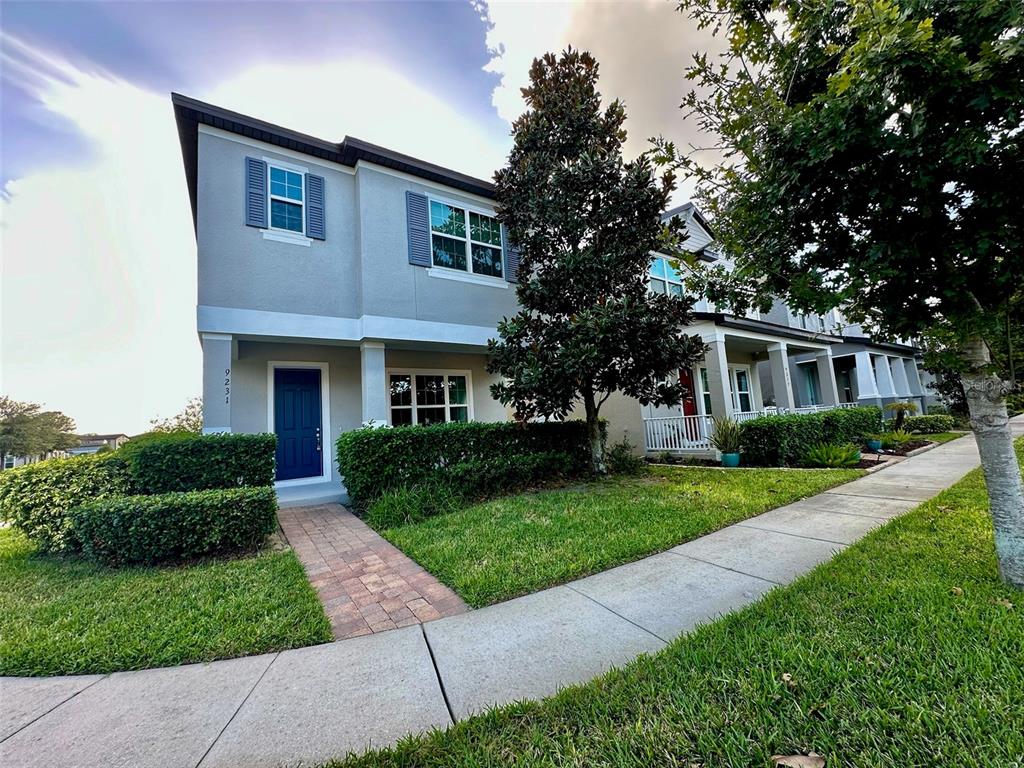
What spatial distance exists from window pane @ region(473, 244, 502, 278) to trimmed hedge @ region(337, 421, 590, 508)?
3.93m

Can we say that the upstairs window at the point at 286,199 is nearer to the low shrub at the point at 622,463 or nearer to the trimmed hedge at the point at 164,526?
the trimmed hedge at the point at 164,526

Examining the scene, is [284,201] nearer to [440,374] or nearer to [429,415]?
[440,374]

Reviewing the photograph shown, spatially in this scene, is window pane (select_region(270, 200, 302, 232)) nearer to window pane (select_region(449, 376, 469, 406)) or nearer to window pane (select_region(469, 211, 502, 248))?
window pane (select_region(469, 211, 502, 248))

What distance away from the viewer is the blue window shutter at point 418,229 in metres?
8.93

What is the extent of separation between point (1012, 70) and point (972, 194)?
652 mm

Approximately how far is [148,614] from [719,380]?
11.7 m

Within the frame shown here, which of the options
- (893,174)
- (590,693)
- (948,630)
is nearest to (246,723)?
(590,693)

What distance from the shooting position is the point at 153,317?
15.9m

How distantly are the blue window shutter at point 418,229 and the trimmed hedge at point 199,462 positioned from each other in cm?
471

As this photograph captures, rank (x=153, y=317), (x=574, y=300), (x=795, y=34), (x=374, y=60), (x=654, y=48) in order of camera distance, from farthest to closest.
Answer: (x=153, y=317) → (x=574, y=300) → (x=374, y=60) → (x=654, y=48) → (x=795, y=34)

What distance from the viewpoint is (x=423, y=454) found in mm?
7211

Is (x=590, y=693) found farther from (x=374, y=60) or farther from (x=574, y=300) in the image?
(x=374, y=60)

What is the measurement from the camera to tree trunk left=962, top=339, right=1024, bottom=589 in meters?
2.86

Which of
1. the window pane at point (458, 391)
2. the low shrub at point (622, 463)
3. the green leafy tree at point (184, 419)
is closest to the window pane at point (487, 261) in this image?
the window pane at point (458, 391)
